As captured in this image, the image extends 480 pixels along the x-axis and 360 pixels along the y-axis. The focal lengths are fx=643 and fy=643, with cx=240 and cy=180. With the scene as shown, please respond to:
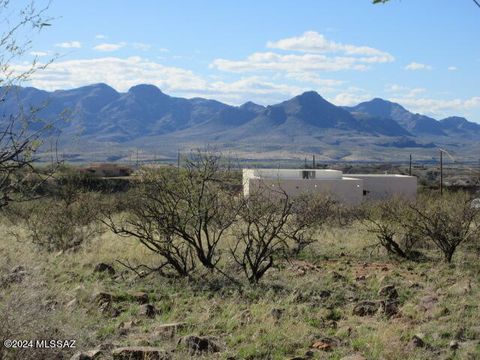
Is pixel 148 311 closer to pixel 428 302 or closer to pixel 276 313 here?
pixel 276 313

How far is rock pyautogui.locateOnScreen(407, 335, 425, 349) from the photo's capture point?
807 centimetres

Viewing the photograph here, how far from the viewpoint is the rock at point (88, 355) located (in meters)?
→ 6.88

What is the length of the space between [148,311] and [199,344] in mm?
2227

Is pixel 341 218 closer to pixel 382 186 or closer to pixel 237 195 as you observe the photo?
pixel 237 195

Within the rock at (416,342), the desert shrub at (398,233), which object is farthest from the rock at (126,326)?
the desert shrub at (398,233)

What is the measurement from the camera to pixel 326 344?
26.8 ft

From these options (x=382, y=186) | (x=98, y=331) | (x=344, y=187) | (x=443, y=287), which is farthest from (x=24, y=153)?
(x=382, y=186)

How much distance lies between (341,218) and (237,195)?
12.2 m

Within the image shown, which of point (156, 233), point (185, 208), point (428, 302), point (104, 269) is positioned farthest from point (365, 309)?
point (104, 269)

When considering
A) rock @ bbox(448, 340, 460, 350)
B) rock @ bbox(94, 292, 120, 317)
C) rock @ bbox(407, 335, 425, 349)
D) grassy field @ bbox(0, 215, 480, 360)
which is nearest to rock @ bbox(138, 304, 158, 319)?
grassy field @ bbox(0, 215, 480, 360)

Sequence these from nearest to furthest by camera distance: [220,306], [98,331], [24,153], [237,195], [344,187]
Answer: [24,153] < [98,331] < [220,306] < [237,195] < [344,187]

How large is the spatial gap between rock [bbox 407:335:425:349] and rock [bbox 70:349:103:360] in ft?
12.4

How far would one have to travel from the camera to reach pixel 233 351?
7879 mm

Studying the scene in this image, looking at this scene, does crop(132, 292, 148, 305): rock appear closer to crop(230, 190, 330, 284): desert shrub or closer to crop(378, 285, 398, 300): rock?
crop(230, 190, 330, 284): desert shrub
